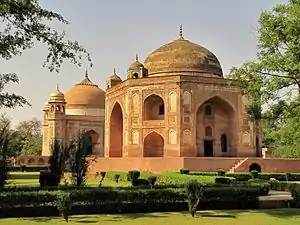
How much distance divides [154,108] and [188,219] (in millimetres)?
23877

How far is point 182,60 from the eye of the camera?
35.0m

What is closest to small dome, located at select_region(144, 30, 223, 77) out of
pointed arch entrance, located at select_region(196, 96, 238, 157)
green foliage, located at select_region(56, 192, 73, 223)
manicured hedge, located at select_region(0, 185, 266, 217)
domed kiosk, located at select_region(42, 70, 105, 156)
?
pointed arch entrance, located at select_region(196, 96, 238, 157)

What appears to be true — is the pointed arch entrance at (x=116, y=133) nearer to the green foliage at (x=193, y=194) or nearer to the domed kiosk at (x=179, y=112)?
the domed kiosk at (x=179, y=112)

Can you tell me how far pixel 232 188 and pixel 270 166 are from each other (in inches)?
683

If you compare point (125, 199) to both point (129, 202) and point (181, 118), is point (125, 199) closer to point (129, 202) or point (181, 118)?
point (129, 202)

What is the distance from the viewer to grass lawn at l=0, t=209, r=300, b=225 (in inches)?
393

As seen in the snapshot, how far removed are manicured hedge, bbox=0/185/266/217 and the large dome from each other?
22440 millimetres

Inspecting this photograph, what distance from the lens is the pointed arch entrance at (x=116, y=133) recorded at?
125ft

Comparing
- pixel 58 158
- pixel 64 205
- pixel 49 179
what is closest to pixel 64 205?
pixel 64 205

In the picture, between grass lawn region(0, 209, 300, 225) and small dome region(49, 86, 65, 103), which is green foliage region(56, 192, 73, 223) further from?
small dome region(49, 86, 65, 103)

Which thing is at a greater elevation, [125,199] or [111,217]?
[125,199]

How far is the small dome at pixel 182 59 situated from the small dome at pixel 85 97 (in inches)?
612

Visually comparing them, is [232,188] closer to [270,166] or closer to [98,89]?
[270,166]

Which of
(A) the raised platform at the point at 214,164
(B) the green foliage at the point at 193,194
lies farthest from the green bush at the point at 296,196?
(A) the raised platform at the point at 214,164
